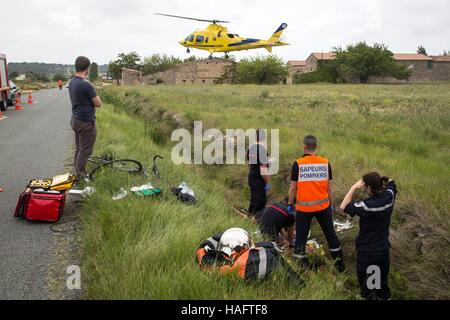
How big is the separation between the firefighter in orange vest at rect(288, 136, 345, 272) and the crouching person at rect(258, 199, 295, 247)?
0.41 meters

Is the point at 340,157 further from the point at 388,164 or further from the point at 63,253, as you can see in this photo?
the point at 63,253

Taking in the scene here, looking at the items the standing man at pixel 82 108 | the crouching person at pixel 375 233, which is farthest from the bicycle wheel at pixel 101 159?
the crouching person at pixel 375 233

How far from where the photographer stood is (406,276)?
491cm

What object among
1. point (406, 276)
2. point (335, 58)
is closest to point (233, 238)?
point (406, 276)

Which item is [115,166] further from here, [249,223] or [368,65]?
[368,65]

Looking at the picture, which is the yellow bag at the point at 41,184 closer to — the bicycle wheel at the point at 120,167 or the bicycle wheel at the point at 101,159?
the bicycle wheel at the point at 120,167

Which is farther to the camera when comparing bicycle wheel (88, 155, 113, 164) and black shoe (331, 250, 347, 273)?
bicycle wheel (88, 155, 113, 164)

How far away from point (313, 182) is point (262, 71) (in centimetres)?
6174

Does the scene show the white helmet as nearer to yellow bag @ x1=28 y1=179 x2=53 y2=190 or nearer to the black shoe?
the black shoe

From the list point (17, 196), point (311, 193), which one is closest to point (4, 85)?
point (17, 196)

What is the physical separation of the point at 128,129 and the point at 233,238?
9.58 metres

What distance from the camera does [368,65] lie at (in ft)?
210
